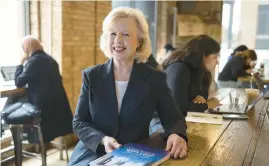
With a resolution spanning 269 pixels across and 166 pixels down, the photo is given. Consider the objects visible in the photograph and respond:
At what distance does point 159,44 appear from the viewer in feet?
24.2

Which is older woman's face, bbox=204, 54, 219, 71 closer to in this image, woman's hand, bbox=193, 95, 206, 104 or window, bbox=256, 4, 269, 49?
woman's hand, bbox=193, 95, 206, 104

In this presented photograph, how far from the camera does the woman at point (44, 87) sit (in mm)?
3252

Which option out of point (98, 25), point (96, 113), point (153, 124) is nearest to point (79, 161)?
point (96, 113)

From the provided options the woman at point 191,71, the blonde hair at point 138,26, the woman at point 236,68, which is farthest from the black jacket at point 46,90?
the woman at point 236,68

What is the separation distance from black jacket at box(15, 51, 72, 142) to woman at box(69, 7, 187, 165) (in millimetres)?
1795

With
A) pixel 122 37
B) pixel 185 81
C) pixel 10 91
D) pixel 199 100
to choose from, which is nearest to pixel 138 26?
pixel 122 37

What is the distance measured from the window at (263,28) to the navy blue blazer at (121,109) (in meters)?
6.68

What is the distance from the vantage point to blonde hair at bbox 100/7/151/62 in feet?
5.04

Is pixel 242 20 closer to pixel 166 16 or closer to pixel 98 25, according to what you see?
pixel 166 16

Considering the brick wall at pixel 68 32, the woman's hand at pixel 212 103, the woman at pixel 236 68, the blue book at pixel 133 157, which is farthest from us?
the woman at pixel 236 68

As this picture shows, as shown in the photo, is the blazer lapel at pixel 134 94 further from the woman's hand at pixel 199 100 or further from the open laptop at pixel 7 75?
the open laptop at pixel 7 75

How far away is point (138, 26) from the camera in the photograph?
5.22ft

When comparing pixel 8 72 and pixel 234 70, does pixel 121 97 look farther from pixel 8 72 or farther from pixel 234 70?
pixel 234 70

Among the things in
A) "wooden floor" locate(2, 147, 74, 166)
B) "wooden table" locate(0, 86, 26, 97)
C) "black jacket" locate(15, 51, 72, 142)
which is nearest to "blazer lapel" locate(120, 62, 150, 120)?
"wooden table" locate(0, 86, 26, 97)
